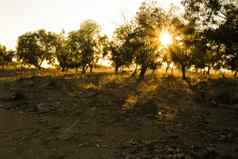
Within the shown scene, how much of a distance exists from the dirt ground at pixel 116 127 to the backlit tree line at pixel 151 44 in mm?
5169


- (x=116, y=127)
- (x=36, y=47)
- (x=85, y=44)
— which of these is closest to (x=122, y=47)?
(x=85, y=44)

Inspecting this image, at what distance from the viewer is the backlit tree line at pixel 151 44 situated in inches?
765

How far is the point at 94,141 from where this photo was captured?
12156mm

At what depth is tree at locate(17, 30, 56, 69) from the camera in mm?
76500

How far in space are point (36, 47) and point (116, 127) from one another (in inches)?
2669

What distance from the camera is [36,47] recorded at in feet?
251

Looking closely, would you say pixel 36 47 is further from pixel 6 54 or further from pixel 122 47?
pixel 122 47

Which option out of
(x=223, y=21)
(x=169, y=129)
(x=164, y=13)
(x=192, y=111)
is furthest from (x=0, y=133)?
(x=164, y=13)

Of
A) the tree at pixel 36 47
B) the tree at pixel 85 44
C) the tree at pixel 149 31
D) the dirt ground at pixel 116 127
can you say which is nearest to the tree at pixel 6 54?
the tree at pixel 36 47

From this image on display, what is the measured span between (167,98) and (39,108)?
32.2 ft

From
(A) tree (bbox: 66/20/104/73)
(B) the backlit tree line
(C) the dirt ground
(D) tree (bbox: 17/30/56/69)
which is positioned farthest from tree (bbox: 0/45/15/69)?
(C) the dirt ground

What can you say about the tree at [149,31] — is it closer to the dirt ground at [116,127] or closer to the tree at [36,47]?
the dirt ground at [116,127]

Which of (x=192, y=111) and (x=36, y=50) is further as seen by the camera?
(x=36, y=50)

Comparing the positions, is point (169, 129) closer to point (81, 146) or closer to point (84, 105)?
point (81, 146)
